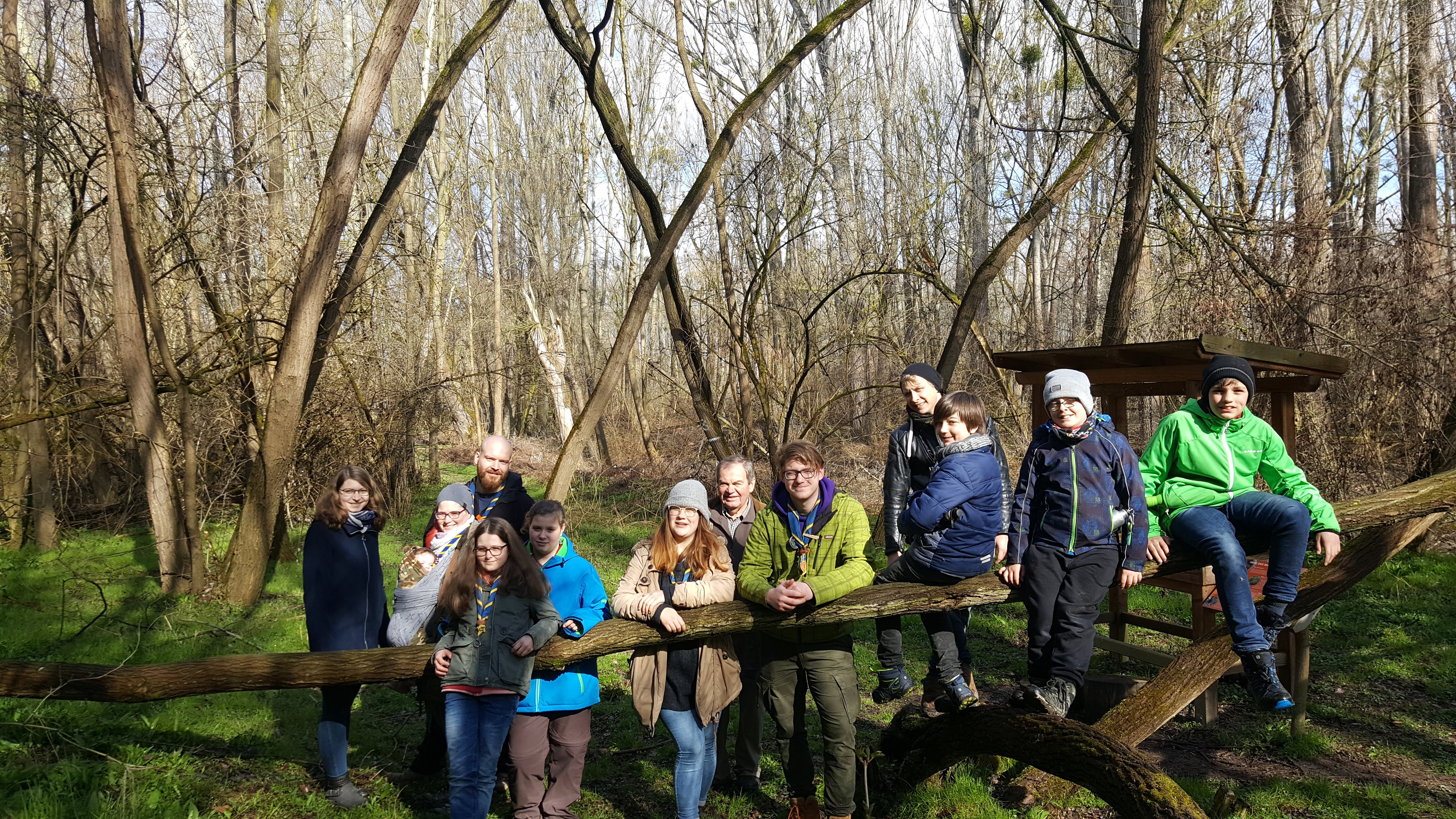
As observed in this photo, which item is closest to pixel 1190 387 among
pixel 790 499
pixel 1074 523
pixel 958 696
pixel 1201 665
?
pixel 1201 665

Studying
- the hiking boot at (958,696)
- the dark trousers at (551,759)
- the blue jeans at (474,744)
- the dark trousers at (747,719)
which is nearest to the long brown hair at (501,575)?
the blue jeans at (474,744)

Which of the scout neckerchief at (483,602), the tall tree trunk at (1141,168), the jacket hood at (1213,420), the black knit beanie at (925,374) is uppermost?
the tall tree trunk at (1141,168)

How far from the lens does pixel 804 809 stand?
4152mm

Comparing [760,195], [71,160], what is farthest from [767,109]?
[71,160]

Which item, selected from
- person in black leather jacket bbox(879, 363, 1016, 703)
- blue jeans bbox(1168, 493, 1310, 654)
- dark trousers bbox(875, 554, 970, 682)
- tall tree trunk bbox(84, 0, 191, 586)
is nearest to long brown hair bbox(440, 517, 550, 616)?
dark trousers bbox(875, 554, 970, 682)

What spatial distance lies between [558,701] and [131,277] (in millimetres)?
6299

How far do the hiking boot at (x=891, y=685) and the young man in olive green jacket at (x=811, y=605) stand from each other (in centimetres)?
60

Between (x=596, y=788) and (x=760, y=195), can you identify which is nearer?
(x=596, y=788)

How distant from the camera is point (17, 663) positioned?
3961 mm

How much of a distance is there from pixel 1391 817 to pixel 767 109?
14759 mm

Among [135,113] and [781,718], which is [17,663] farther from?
[135,113]

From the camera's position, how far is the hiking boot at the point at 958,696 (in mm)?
4367

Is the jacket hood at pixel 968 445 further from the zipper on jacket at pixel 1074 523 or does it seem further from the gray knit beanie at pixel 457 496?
the gray knit beanie at pixel 457 496

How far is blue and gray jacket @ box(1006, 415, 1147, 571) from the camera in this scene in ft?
12.5
